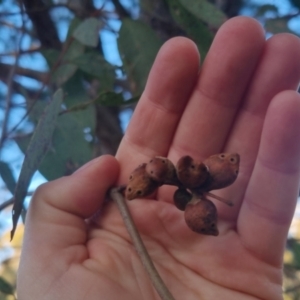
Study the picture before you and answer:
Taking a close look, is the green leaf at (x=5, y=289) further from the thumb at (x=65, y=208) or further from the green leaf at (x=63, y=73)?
the green leaf at (x=63, y=73)

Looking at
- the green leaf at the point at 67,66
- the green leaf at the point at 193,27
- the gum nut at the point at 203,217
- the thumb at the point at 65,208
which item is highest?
the green leaf at the point at 193,27

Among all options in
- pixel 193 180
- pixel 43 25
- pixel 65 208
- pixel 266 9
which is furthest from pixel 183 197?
pixel 43 25

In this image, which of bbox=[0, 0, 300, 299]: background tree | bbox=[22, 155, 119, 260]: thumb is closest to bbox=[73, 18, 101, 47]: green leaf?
bbox=[0, 0, 300, 299]: background tree

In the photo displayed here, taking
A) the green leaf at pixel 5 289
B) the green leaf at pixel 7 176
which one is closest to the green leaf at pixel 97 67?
the green leaf at pixel 7 176

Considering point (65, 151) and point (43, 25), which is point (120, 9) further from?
point (65, 151)

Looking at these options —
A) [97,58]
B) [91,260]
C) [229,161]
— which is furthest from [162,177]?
[97,58]
